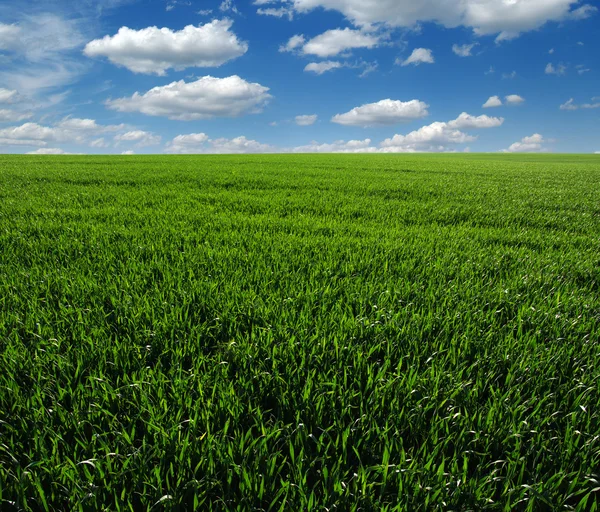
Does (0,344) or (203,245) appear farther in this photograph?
(203,245)

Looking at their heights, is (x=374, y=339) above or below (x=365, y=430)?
above

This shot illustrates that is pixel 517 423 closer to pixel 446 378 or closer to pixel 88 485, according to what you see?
pixel 446 378

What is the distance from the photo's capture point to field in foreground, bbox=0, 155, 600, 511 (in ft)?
5.05

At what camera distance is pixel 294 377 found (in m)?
2.23

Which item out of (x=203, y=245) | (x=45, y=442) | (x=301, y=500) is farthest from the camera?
(x=203, y=245)

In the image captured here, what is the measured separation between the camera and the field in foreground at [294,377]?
5.05 feet

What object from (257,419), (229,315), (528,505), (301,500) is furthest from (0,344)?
(528,505)

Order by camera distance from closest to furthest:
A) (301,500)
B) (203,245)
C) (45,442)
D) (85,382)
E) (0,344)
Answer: (301,500)
(45,442)
(85,382)
(0,344)
(203,245)

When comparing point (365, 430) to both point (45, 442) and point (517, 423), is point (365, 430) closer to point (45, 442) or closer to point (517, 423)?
point (517, 423)

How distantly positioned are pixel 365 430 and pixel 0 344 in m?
2.56

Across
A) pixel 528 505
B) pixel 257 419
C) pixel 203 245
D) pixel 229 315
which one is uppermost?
pixel 203 245

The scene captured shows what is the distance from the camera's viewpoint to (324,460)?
5.29 feet

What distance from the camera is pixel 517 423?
1930 millimetres

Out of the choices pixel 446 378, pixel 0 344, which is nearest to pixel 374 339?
pixel 446 378
